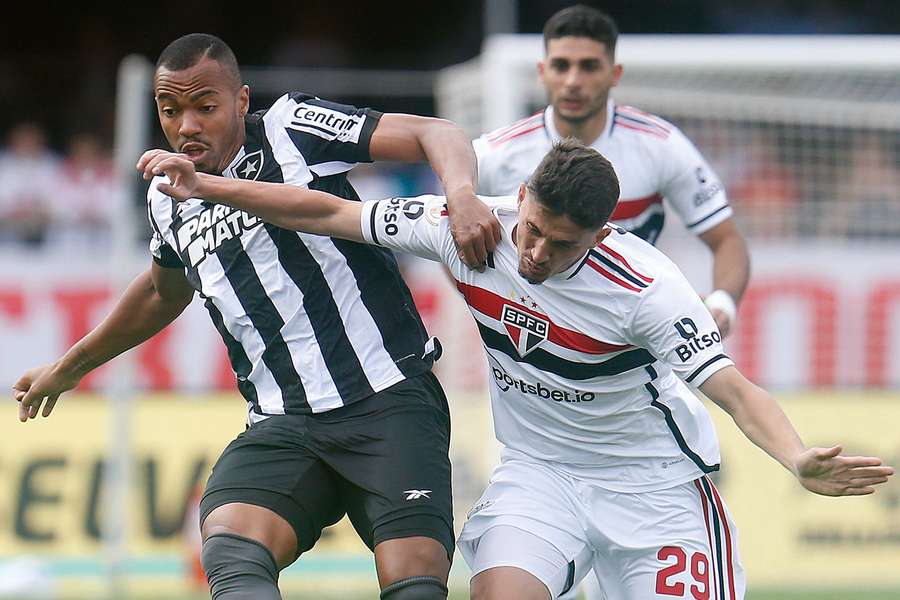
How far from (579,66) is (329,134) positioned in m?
1.75

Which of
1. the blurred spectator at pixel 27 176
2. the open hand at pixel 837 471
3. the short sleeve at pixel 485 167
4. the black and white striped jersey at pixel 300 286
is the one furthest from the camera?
the blurred spectator at pixel 27 176

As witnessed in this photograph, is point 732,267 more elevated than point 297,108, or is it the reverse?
point 297,108

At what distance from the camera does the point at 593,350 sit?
4.74 meters

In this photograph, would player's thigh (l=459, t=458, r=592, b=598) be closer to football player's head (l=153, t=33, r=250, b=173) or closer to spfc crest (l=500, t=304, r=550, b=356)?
spfc crest (l=500, t=304, r=550, b=356)

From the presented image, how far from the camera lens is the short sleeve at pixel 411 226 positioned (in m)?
4.59

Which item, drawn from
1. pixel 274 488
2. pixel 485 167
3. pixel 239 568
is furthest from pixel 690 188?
pixel 239 568

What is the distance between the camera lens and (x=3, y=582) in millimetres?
8773

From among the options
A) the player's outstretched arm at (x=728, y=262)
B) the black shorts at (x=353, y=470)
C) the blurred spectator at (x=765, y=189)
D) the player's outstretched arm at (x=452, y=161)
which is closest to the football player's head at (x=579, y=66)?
the player's outstretched arm at (x=728, y=262)

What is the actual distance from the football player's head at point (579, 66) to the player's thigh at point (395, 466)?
6.02 feet

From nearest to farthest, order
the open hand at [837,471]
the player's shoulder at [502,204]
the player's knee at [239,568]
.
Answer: the open hand at [837,471] < the player's knee at [239,568] < the player's shoulder at [502,204]

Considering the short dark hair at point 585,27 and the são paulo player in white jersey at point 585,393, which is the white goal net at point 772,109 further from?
the são paulo player in white jersey at point 585,393

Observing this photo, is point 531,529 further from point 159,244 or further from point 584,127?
point 584,127

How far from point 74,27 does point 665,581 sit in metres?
12.9

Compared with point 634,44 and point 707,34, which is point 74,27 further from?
point 634,44
